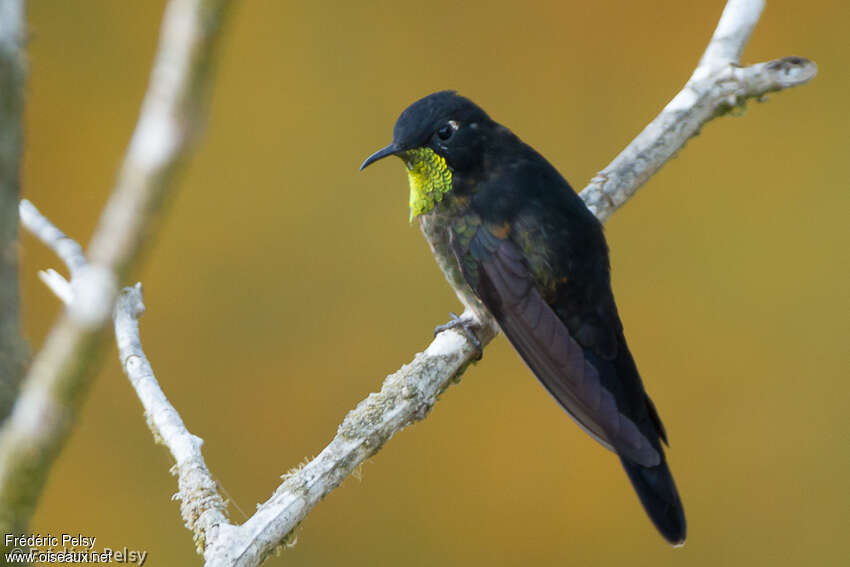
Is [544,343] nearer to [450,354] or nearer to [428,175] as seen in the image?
[450,354]

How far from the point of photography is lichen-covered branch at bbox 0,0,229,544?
571 millimetres

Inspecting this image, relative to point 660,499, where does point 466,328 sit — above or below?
above

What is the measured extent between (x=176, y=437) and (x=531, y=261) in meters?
0.98

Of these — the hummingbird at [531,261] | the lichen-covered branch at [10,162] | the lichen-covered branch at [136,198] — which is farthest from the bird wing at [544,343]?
the lichen-covered branch at [136,198]

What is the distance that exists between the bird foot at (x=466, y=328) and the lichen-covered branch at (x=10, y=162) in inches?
51.0

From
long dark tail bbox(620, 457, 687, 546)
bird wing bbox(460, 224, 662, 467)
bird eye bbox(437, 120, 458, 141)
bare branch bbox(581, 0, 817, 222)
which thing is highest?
bird eye bbox(437, 120, 458, 141)

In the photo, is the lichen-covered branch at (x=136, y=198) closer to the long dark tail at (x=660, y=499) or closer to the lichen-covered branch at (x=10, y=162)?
the lichen-covered branch at (x=10, y=162)

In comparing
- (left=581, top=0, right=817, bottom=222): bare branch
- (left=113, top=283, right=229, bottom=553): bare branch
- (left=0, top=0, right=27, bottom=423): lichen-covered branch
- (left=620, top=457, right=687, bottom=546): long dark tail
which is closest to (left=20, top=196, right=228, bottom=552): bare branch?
(left=113, top=283, right=229, bottom=553): bare branch

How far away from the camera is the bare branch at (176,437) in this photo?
1.60 meters

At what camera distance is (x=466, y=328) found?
87.4 inches

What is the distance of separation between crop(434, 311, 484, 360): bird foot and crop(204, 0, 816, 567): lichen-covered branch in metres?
0.02

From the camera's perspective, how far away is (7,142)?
0.94 meters

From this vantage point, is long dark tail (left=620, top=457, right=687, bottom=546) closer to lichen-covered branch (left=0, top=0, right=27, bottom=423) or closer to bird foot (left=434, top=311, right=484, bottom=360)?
bird foot (left=434, top=311, right=484, bottom=360)

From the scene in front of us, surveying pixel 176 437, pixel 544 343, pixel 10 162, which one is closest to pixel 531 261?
pixel 544 343
